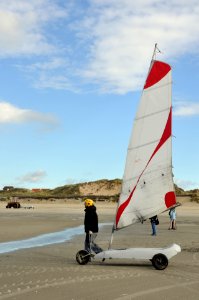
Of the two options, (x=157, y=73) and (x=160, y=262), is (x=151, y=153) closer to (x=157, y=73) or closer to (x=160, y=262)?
(x=157, y=73)

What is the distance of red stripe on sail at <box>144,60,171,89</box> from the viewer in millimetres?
15203

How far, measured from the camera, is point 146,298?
1007 cm

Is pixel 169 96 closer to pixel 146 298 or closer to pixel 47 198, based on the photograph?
pixel 146 298

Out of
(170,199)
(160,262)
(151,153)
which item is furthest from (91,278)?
(151,153)

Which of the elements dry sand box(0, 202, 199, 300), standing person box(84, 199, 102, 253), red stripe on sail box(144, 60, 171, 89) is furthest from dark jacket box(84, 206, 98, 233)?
red stripe on sail box(144, 60, 171, 89)

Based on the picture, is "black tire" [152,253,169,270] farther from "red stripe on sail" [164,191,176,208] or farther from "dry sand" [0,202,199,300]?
"red stripe on sail" [164,191,176,208]

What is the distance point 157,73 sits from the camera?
602 inches

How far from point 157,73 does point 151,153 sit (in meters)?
2.36

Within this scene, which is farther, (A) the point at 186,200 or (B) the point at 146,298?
(A) the point at 186,200

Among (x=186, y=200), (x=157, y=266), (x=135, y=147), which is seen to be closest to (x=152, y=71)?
(x=135, y=147)

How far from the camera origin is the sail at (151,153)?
1523 cm

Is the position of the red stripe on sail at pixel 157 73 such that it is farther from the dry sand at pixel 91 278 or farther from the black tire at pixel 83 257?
the dry sand at pixel 91 278

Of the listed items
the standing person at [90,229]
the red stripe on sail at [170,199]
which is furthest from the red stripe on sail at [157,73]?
the standing person at [90,229]

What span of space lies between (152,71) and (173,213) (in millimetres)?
16738
